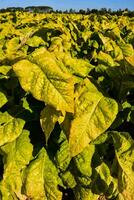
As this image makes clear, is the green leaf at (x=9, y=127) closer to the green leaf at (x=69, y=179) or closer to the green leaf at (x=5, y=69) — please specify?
the green leaf at (x=5, y=69)

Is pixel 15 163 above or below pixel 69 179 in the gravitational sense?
above

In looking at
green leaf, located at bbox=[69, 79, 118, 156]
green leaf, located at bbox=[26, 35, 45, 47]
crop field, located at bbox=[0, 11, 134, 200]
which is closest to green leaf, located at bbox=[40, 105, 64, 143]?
crop field, located at bbox=[0, 11, 134, 200]

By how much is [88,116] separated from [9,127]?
20.9 inches

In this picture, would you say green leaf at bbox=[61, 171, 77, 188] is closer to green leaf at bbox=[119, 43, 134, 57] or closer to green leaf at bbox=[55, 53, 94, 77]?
green leaf at bbox=[55, 53, 94, 77]

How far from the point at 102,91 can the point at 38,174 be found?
2.14ft

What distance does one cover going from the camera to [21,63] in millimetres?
2721

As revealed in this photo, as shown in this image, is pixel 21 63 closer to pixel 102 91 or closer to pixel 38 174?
pixel 102 91

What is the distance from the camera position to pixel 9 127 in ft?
9.86

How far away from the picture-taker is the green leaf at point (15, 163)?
3020 mm

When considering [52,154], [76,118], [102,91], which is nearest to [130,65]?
[102,91]

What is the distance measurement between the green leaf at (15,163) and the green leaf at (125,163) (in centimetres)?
55

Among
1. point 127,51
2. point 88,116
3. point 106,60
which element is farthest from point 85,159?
point 127,51

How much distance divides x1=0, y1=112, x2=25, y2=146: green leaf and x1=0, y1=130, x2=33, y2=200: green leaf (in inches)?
3.6

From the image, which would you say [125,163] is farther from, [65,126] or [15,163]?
[15,163]
